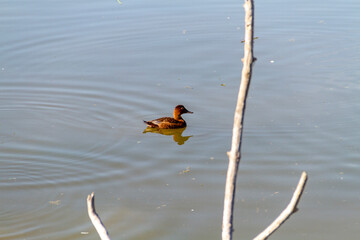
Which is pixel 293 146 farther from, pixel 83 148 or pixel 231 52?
pixel 231 52

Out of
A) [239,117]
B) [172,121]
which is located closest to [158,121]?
[172,121]

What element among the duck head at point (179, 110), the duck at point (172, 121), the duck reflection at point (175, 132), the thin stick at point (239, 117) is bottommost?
the duck reflection at point (175, 132)

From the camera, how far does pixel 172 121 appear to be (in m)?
8.88

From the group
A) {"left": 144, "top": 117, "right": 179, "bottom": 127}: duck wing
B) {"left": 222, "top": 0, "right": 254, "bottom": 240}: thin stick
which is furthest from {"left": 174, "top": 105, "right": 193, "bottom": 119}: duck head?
{"left": 222, "top": 0, "right": 254, "bottom": 240}: thin stick

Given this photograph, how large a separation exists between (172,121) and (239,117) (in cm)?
694

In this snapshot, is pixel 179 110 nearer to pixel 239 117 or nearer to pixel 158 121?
pixel 158 121

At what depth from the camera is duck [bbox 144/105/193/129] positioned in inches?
344

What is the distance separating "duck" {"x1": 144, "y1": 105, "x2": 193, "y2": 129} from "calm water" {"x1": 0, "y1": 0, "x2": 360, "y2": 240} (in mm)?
168

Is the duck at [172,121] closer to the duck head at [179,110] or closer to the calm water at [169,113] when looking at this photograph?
the duck head at [179,110]

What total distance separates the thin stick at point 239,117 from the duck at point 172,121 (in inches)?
262

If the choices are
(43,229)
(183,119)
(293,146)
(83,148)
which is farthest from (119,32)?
(43,229)

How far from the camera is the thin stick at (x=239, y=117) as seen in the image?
183 centimetres

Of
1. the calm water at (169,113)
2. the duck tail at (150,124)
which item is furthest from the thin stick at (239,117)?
the duck tail at (150,124)

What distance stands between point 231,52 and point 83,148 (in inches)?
197
